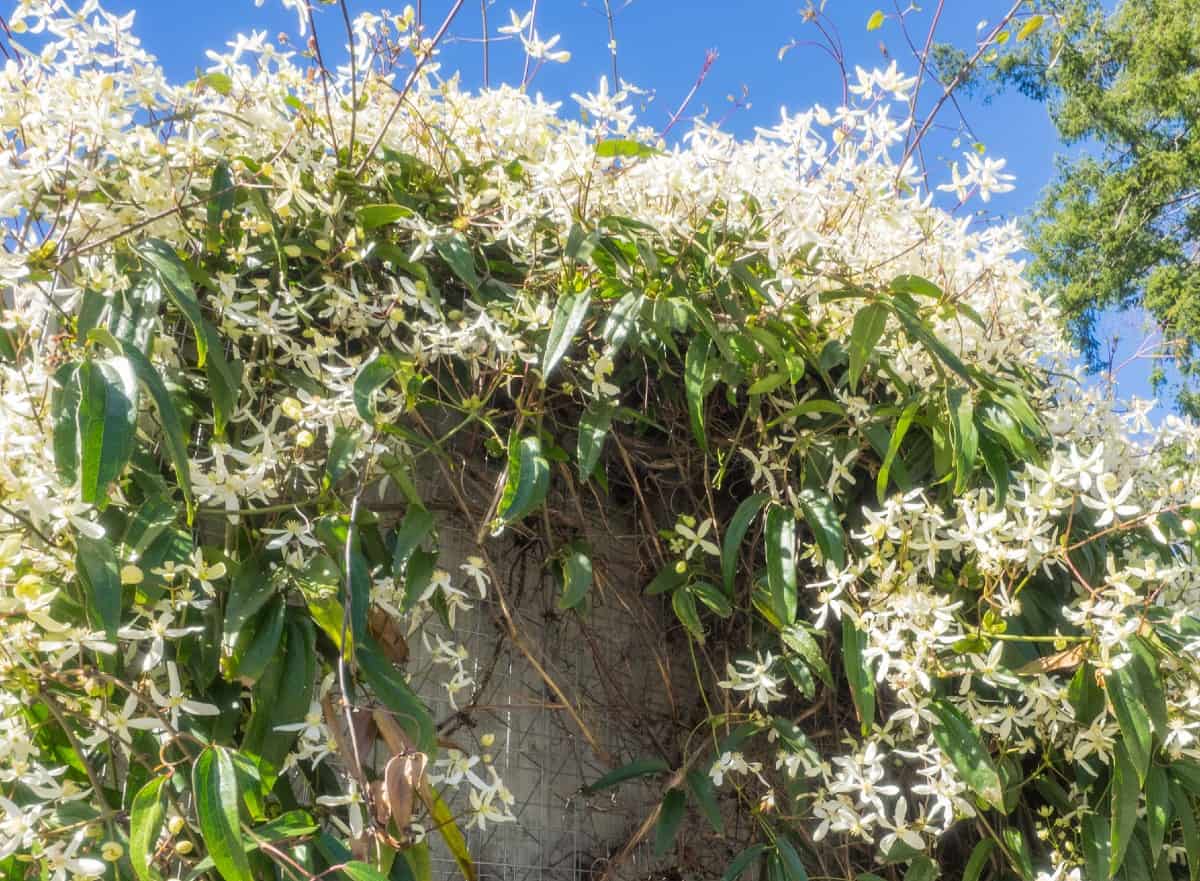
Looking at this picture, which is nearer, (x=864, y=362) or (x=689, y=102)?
(x=864, y=362)

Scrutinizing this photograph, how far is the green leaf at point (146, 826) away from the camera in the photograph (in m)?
0.95

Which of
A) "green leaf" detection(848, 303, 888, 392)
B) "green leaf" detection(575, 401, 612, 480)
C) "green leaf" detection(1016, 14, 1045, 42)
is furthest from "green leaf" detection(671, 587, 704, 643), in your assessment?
"green leaf" detection(1016, 14, 1045, 42)

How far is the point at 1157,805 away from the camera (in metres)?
1.41

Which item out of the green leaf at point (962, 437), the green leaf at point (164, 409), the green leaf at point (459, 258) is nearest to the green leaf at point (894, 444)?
the green leaf at point (962, 437)

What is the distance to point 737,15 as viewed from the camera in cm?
183

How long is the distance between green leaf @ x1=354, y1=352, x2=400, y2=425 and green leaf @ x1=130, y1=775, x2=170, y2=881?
1.23 feet

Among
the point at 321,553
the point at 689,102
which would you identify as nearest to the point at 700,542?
the point at 321,553

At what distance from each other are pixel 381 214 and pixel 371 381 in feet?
0.69

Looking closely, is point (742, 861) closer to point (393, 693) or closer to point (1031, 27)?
point (393, 693)

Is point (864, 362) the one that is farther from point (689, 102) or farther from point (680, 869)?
point (680, 869)

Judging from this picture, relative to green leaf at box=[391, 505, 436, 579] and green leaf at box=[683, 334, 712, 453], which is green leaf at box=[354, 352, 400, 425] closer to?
green leaf at box=[391, 505, 436, 579]

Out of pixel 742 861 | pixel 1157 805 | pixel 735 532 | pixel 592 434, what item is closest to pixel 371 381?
pixel 592 434

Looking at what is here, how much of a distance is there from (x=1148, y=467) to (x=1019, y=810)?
62 cm

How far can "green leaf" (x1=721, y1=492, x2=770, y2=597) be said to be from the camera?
1.44 m
